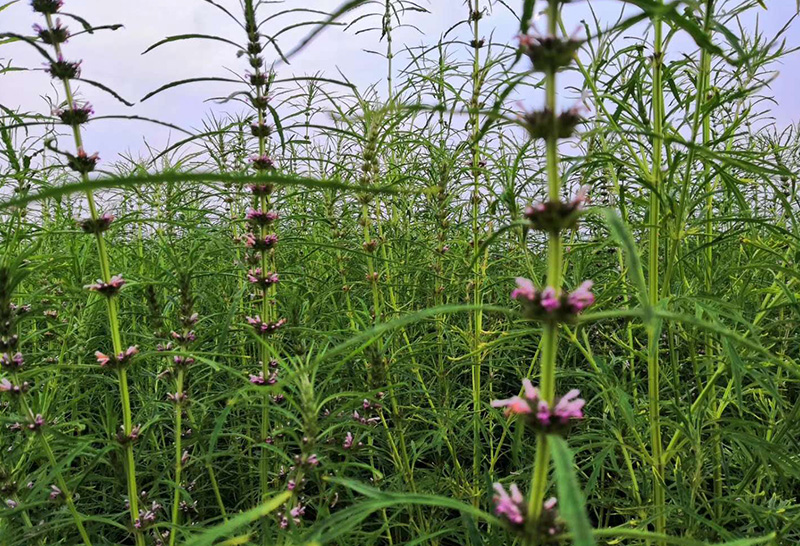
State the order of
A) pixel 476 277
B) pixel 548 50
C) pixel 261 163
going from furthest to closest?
pixel 476 277 < pixel 261 163 < pixel 548 50

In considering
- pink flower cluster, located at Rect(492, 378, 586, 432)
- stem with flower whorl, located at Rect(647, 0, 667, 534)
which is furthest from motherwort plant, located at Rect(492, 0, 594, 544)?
stem with flower whorl, located at Rect(647, 0, 667, 534)

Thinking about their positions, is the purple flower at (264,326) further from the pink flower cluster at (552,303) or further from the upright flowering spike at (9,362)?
the pink flower cluster at (552,303)

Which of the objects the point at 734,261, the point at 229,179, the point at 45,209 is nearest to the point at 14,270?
the point at 229,179

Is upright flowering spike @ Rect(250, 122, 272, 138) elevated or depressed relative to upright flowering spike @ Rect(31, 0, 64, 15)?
depressed

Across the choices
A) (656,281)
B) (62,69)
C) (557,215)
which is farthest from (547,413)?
(62,69)

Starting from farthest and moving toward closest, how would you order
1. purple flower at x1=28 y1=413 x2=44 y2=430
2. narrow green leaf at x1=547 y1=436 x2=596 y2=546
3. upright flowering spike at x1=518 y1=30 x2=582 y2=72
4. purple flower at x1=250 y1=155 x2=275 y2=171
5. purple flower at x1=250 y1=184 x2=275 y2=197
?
purple flower at x1=250 y1=155 x2=275 y2=171 < purple flower at x1=250 y1=184 x2=275 y2=197 < purple flower at x1=28 y1=413 x2=44 y2=430 < upright flowering spike at x1=518 y1=30 x2=582 y2=72 < narrow green leaf at x1=547 y1=436 x2=596 y2=546

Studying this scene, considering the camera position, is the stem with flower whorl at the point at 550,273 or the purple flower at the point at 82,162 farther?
the purple flower at the point at 82,162

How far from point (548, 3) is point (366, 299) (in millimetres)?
2353

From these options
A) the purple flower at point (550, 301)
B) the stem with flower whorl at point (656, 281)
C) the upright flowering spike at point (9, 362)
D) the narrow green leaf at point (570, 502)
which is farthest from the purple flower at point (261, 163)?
the narrow green leaf at point (570, 502)

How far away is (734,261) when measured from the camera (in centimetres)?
200

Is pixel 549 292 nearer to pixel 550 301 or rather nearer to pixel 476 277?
pixel 550 301

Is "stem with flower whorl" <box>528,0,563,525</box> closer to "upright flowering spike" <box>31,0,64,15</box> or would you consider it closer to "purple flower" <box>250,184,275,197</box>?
"purple flower" <box>250,184,275,197</box>

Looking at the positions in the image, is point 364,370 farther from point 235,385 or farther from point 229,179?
point 229,179

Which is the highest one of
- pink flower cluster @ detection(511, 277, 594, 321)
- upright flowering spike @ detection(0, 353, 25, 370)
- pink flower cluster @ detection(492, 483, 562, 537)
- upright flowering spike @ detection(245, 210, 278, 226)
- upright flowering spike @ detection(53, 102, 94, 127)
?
upright flowering spike @ detection(53, 102, 94, 127)
